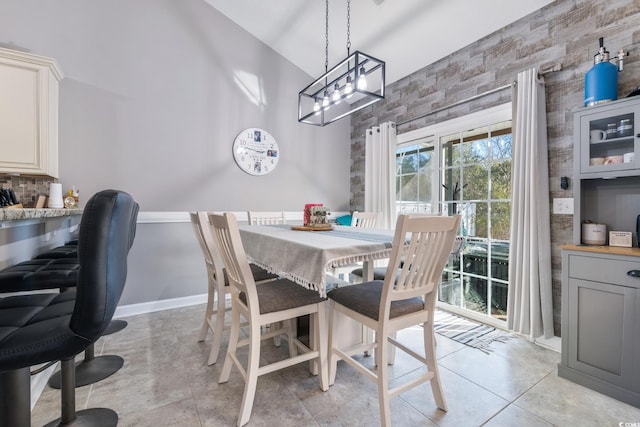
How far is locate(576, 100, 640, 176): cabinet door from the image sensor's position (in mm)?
1641

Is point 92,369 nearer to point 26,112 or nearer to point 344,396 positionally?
point 344,396

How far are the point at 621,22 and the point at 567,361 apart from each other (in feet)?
7.21

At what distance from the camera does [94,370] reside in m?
1.77

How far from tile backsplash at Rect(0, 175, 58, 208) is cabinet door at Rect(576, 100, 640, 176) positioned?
13.2 ft

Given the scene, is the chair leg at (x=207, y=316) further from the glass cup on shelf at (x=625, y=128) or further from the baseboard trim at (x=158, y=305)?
the glass cup on shelf at (x=625, y=128)

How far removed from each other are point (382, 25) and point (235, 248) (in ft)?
8.89

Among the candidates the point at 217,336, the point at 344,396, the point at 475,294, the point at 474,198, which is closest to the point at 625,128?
the point at 474,198

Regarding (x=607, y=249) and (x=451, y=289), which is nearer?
(x=607, y=249)

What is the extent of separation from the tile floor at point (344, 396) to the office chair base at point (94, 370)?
5 centimetres

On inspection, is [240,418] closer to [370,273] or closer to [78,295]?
[78,295]

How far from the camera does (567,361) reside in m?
1.72

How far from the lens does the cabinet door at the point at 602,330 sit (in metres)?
1.51

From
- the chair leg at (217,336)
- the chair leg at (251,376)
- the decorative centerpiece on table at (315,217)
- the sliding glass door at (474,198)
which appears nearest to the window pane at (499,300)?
the sliding glass door at (474,198)

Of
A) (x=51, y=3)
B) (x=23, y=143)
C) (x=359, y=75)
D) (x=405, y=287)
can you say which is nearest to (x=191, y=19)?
(x=51, y=3)
